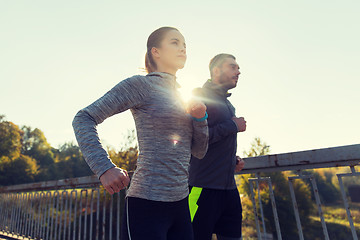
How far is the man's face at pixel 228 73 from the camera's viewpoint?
221 centimetres

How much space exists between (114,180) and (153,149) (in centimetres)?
27

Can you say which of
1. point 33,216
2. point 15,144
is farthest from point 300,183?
point 15,144

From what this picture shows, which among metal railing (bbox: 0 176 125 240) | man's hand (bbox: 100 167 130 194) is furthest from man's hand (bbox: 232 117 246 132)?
metal railing (bbox: 0 176 125 240)

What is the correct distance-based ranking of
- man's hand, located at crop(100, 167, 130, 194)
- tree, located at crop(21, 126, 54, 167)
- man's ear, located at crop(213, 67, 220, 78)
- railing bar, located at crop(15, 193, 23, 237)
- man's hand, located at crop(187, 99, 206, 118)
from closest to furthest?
man's hand, located at crop(100, 167, 130, 194) < man's hand, located at crop(187, 99, 206, 118) < man's ear, located at crop(213, 67, 220, 78) < railing bar, located at crop(15, 193, 23, 237) < tree, located at crop(21, 126, 54, 167)

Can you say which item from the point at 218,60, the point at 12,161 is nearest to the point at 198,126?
the point at 218,60

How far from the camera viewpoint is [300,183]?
24547 millimetres

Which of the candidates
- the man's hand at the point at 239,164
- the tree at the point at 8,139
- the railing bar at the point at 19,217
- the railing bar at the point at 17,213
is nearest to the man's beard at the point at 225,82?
the man's hand at the point at 239,164

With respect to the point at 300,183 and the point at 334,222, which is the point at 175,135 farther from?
the point at 334,222

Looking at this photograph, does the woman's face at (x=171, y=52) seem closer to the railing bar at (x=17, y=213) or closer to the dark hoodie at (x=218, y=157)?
the dark hoodie at (x=218, y=157)

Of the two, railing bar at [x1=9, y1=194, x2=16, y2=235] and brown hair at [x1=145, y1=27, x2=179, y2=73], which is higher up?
brown hair at [x1=145, y1=27, x2=179, y2=73]

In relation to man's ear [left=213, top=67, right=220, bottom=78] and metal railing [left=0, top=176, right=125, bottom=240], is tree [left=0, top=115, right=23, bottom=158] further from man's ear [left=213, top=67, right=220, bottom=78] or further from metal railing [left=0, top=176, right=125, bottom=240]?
man's ear [left=213, top=67, right=220, bottom=78]

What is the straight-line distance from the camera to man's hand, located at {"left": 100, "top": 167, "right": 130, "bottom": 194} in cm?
94

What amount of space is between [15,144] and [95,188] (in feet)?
121

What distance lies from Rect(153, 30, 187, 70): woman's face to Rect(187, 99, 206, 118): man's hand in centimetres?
29
